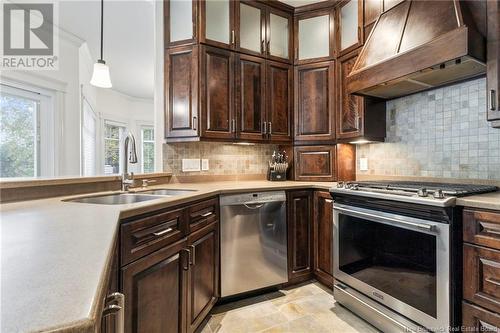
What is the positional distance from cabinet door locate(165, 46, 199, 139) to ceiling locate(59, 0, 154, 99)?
783 mm

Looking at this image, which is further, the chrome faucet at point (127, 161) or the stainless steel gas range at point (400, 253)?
the chrome faucet at point (127, 161)

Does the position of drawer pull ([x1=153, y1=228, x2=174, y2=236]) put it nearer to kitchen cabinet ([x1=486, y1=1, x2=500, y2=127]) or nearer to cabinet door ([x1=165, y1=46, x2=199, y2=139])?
cabinet door ([x1=165, y1=46, x2=199, y2=139])

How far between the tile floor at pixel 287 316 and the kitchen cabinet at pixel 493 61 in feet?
5.03

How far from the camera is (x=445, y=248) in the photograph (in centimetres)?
135

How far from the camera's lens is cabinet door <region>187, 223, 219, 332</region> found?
156 cm

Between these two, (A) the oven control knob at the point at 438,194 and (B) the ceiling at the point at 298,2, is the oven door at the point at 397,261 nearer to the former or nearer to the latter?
(A) the oven control knob at the point at 438,194

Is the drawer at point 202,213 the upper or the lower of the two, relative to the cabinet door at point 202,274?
upper

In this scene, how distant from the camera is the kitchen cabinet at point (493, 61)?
57.4 inches

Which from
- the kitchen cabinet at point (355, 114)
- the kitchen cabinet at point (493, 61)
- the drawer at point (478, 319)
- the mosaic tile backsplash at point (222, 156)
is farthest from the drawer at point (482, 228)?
the mosaic tile backsplash at point (222, 156)

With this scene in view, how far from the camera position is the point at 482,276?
1.26 meters

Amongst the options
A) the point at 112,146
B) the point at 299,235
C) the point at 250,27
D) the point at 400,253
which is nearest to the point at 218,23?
the point at 250,27

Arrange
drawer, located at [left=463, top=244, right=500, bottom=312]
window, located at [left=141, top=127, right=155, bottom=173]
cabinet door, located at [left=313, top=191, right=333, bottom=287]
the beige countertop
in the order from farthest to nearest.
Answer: window, located at [left=141, top=127, right=155, bottom=173] < cabinet door, located at [left=313, top=191, right=333, bottom=287] < drawer, located at [left=463, top=244, right=500, bottom=312] < the beige countertop

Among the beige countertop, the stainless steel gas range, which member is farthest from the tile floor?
the beige countertop

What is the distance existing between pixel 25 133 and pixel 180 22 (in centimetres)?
214
